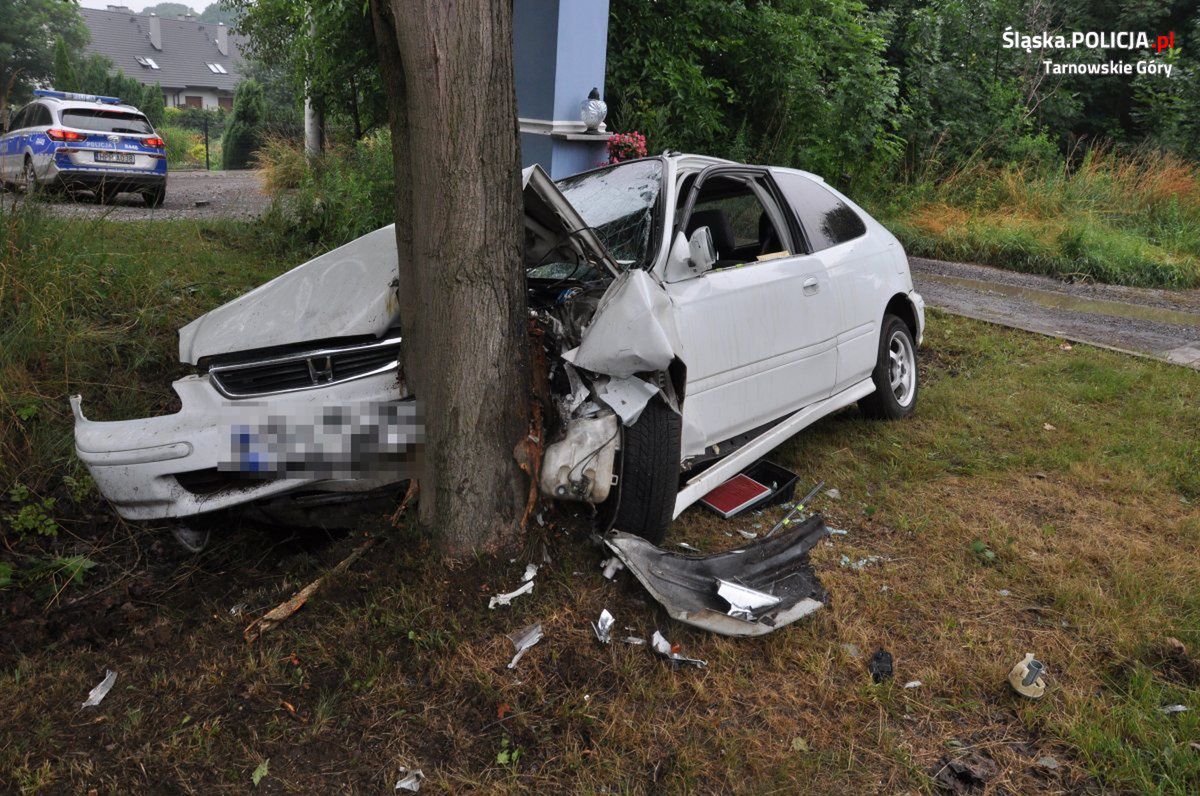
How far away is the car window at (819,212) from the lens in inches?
180

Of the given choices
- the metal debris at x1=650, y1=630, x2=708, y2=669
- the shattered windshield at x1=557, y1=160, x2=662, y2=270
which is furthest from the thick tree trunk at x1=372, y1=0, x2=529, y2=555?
the shattered windshield at x1=557, y1=160, x2=662, y2=270

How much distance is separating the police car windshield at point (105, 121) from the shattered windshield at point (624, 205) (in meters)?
10.5

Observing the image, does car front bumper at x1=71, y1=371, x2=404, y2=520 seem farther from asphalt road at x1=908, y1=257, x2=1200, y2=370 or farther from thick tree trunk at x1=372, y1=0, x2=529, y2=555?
asphalt road at x1=908, y1=257, x2=1200, y2=370

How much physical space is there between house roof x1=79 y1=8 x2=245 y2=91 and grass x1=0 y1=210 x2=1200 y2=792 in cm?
6134

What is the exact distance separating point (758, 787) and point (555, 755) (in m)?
0.58

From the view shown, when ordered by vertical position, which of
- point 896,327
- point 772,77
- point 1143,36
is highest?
point 1143,36

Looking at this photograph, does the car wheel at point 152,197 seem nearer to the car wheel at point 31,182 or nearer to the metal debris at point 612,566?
the car wheel at point 31,182

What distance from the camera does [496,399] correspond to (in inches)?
120

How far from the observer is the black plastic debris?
284 cm

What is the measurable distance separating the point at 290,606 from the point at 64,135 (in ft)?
36.9

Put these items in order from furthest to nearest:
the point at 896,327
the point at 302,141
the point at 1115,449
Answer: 1. the point at 302,141
2. the point at 896,327
3. the point at 1115,449

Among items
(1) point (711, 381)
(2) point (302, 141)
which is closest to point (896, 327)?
(1) point (711, 381)

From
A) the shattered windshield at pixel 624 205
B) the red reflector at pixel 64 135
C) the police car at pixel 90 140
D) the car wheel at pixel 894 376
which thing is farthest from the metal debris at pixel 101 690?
the red reflector at pixel 64 135

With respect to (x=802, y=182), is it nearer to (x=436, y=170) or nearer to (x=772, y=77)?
(x=436, y=170)
